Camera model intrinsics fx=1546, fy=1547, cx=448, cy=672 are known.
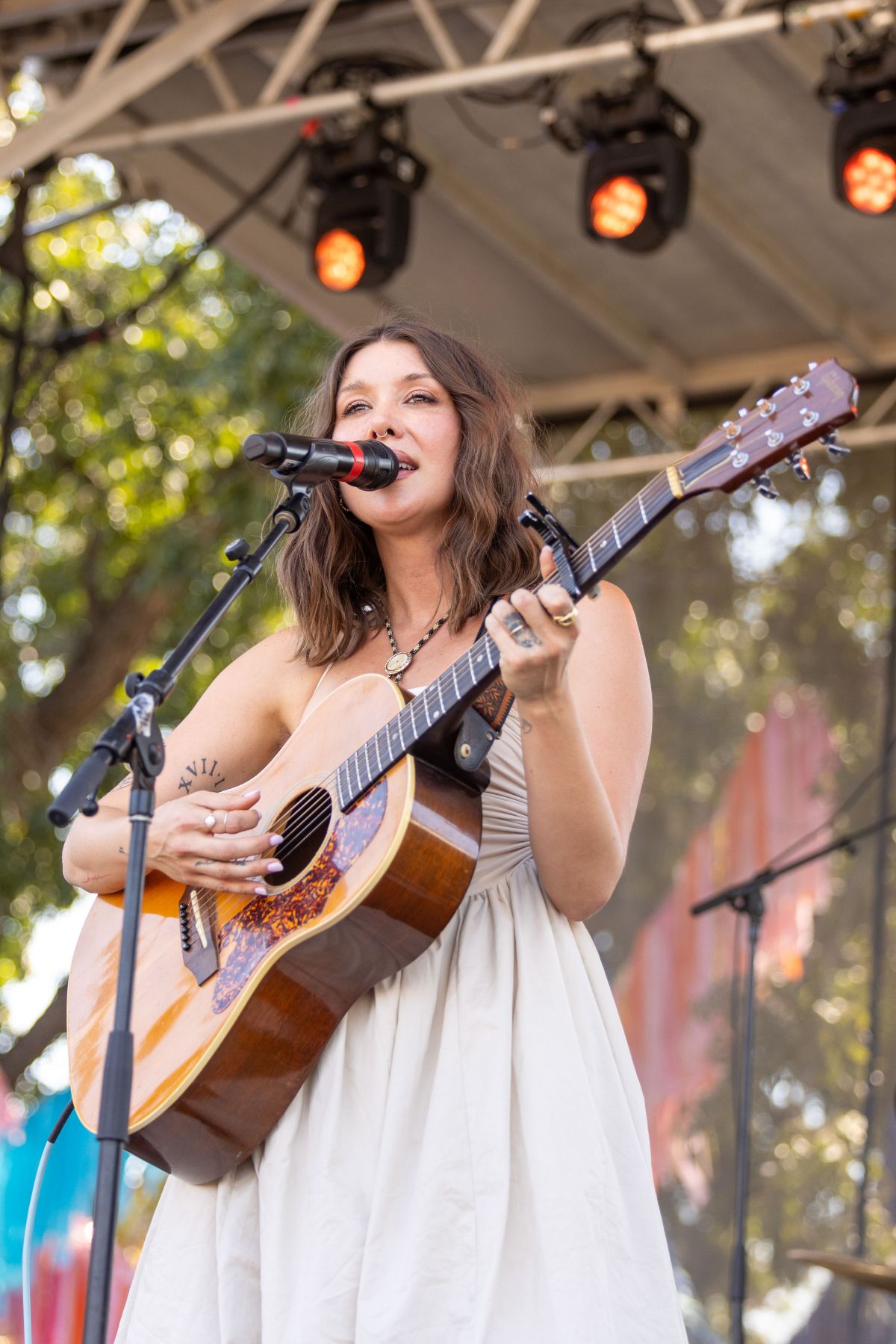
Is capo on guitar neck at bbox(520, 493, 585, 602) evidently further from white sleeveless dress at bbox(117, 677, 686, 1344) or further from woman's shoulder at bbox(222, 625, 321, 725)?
woman's shoulder at bbox(222, 625, 321, 725)

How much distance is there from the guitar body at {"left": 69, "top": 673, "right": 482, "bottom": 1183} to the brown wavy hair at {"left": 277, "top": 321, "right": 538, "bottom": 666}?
0.24m

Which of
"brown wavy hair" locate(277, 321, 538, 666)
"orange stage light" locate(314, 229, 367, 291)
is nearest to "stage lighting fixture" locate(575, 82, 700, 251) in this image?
"orange stage light" locate(314, 229, 367, 291)

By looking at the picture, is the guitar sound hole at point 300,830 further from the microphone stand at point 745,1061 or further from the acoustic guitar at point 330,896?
the microphone stand at point 745,1061

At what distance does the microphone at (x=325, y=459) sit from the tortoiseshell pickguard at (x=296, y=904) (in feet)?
1.53

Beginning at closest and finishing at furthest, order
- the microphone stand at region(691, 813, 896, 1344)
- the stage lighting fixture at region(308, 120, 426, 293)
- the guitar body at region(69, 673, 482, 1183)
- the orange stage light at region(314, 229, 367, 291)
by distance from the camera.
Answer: the guitar body at region(69, 673, 482, 1183) → the microphone stand at region(691, 813, 896, 1344) → the stage lighting fixture at region(308, 120, 426, 293) → the orange stage light at region(314, 229, 367, 291)

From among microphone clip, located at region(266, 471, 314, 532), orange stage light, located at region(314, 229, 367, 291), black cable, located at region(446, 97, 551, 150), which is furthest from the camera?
black cable, located at region(446, 97, 551, 150)

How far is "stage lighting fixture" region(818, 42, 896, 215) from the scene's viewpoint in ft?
16.1

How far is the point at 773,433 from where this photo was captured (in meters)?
1.96

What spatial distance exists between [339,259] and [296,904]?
386cm

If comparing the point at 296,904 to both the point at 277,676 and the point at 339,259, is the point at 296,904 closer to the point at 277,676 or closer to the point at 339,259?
the point at 277,676

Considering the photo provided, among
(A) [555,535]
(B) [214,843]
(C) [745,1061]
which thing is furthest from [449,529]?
(C) [745,1061]

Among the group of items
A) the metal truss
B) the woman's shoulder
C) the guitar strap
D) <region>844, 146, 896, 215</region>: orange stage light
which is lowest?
the guitar strap

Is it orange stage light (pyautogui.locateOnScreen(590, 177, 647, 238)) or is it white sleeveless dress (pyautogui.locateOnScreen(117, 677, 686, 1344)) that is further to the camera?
orange stage light (pyautogui.locateOnScreen(590, 177, 647, 238))

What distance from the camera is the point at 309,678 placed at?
2.76 m
